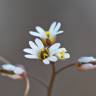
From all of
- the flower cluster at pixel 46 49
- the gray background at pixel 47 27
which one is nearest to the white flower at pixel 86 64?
the flower cluster at pixel 46 49

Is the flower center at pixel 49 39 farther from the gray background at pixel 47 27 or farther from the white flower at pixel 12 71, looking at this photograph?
the gray background at pixel 47 27

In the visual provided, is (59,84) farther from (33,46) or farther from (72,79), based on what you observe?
(33,46)

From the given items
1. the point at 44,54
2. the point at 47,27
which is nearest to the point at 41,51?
the point at 44,54

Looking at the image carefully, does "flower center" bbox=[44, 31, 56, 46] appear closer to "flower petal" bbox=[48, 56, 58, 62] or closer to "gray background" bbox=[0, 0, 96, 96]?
"flower petal" bbox=[48, 56, 58, 62]

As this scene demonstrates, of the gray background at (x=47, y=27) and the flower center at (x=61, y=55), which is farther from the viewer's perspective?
the gray background at (x=47, y=27)

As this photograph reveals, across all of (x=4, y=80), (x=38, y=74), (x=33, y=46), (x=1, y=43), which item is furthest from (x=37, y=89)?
(x=33, y=46)

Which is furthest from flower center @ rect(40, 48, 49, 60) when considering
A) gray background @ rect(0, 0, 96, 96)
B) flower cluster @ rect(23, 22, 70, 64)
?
gray background @ rect(0, 0, 96, 96)
